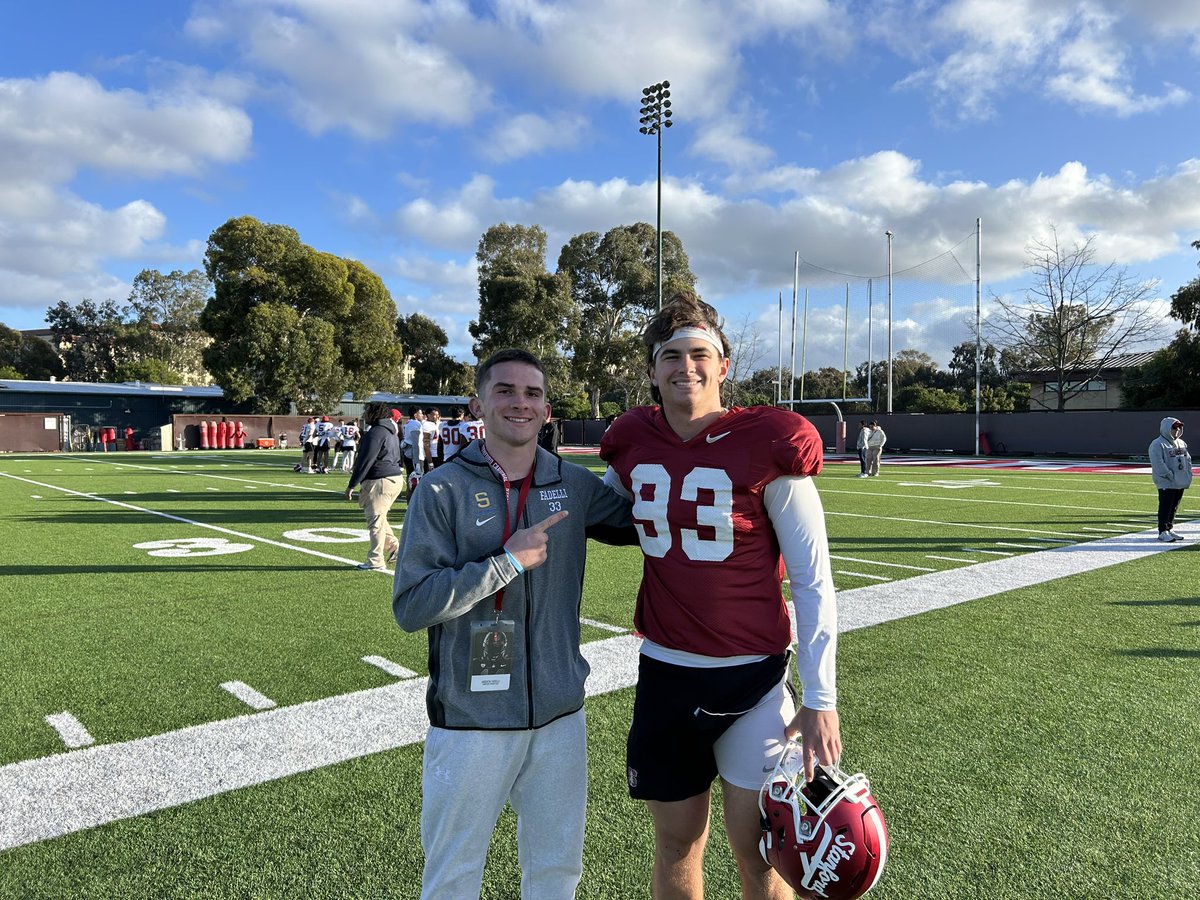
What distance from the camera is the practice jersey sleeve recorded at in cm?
199

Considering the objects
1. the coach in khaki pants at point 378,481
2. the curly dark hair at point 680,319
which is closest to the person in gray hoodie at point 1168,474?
the coach in khaki pants at point 378,481

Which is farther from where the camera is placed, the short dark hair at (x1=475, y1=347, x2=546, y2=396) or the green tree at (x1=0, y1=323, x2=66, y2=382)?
the green tree at (x1=0, y1=323, x2=66, y2=382)

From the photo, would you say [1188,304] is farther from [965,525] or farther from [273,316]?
[273,316]

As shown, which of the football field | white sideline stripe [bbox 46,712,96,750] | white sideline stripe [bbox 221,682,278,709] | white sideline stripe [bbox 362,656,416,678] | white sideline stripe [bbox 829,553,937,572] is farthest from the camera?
white sideline stripe [bbox 829,553,937,572]

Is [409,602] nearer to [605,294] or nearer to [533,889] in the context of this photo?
[533,889]

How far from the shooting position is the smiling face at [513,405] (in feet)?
6.95

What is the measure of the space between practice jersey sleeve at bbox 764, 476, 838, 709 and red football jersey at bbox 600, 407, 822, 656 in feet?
0.17

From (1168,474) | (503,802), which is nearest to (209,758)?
(503,802)

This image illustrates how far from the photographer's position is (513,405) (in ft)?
6.97

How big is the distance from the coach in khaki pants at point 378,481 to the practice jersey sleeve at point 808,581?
6635 mm

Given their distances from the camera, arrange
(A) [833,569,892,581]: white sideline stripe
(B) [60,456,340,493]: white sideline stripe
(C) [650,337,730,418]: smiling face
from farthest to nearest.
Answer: (B) [60,456,340,493]: white sideline stripe
(A) [833,569,892,581]: white sideline stripe
(C) [650,337,730,418]: smiling face

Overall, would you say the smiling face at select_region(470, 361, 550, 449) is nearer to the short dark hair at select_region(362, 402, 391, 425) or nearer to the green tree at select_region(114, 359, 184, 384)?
the short dark hair at select_region(362, 402, 391, 425)

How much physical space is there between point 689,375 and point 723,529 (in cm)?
43

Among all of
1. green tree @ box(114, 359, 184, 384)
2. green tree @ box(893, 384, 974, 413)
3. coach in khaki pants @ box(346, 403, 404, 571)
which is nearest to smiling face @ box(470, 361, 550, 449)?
coach in khaki pants @ box(346, 403, 404, 571)
